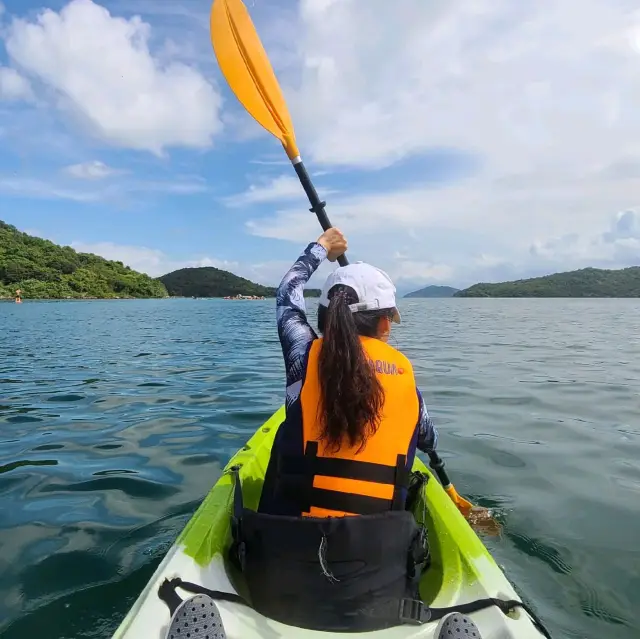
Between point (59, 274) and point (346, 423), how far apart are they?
375 ft

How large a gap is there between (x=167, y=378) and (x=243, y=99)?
7.82 m

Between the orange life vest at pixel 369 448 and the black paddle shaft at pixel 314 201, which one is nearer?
the orange life vest at pixel 369 448

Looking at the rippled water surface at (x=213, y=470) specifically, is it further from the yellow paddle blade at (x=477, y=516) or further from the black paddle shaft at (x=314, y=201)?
the black paddle shaft at (x=314, y=201)

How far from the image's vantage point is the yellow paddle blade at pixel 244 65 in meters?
5.32

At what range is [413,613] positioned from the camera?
7.72ft

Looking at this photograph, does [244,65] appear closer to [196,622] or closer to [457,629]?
[196,622]

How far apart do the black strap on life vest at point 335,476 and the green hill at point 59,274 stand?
3868 inches

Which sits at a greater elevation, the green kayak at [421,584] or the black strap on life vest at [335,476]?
the black strap on life vest at [335,476]

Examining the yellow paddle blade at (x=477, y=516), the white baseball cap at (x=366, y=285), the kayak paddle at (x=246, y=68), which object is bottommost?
the yellow paddle blade at (x=477, y=516)

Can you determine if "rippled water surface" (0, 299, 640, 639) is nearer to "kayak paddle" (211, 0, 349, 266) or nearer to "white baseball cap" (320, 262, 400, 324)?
"white baseball cap" (320, 262, 400, 324)

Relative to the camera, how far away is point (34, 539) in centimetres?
429

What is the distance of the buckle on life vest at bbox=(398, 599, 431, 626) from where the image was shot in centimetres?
234

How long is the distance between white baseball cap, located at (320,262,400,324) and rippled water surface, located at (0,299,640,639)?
239cm

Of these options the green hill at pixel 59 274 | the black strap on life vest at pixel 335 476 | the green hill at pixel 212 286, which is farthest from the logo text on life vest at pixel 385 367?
the green hill at pixel 212 286
